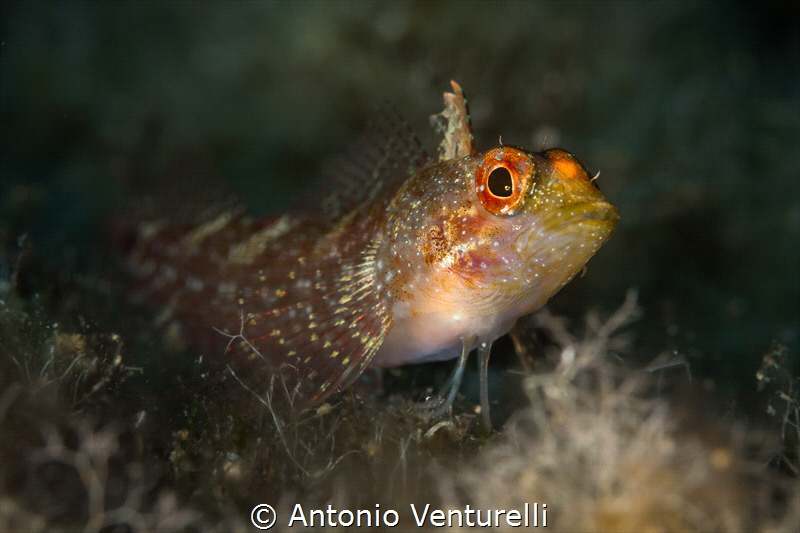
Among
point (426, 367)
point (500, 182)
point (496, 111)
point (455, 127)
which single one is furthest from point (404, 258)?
point (496, 111)

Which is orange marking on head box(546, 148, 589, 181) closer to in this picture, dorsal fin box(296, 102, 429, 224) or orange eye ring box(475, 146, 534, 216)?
orange eye ring box(475, 146, 534, 216)

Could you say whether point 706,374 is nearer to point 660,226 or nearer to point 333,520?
point 660,226

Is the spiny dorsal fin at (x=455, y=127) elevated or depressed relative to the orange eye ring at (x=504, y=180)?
elevated

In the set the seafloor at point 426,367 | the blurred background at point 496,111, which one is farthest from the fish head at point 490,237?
the blurred background at point 496,111

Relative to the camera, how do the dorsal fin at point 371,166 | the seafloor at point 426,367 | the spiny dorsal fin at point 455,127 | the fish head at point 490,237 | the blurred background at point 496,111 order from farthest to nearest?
the blurred background at point 496,111 → the dorsal fin at point 371,166 → the spiny dorsal fin at point 455,127 → the fish head at point 490,237 → the seafloor at point 426,367

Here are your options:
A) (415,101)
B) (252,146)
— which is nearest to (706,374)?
(415,101)

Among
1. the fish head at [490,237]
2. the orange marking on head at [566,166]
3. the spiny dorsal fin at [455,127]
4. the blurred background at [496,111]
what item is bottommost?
the fish head at [490,237]

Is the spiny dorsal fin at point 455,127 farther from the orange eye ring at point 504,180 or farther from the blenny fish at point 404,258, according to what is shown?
the orange eye ring at point 504,180

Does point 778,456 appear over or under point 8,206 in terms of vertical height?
under
